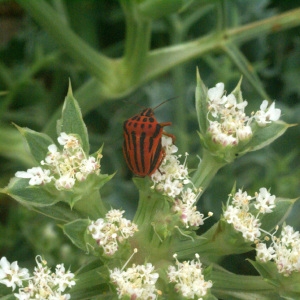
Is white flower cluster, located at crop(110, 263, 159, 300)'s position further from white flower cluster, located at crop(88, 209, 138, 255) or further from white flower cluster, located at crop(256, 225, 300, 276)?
white flower cluster, located at crop(256, 225, 300, 276)

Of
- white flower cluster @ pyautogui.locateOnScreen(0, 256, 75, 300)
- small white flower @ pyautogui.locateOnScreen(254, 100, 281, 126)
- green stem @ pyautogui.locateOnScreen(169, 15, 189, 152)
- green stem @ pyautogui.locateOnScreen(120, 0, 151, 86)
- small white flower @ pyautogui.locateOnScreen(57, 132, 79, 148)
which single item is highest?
green stem @ pyautogui.locateOnScreen(169, 15, 189, 152)

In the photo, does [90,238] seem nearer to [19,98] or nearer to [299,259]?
[299,259]

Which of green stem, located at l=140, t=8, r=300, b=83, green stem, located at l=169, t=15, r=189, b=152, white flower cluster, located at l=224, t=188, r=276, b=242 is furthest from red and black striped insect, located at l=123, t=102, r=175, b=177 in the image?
green stem, located at l=169, t=15, r=189, b=152

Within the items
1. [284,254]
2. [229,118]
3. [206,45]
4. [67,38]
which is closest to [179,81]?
[206,45]

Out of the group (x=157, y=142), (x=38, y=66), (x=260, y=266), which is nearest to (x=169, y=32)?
(x=38, y=66)

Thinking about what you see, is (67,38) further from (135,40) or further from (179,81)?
(179,81)

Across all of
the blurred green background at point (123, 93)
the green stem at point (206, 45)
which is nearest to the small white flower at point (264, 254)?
the blurred green background at point (123, 93)
